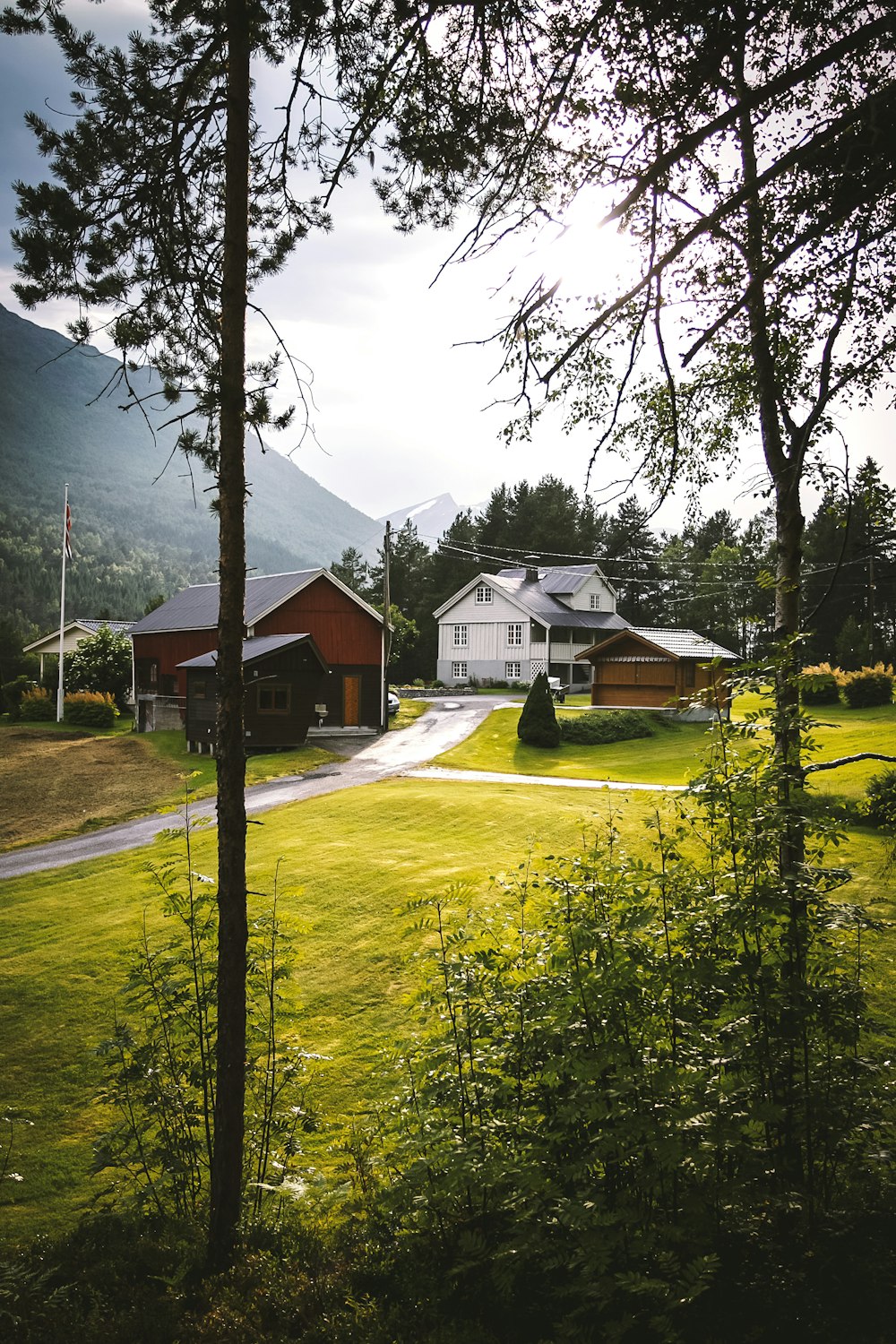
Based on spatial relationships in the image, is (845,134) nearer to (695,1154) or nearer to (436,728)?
(695,1154)

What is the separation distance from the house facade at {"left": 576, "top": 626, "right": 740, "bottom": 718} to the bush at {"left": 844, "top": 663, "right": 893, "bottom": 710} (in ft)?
17.1

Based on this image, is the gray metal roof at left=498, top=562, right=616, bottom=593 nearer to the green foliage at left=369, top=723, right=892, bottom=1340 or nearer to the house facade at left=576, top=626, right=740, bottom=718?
the house facade at left=576, top=626, right=740, bottom=718

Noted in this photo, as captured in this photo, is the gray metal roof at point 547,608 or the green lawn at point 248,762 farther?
the gray metal roof at point 547,608

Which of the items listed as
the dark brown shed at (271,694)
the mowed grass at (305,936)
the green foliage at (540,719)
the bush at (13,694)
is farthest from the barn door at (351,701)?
the bush at (13,694)

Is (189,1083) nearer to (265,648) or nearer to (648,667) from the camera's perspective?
(265,648)

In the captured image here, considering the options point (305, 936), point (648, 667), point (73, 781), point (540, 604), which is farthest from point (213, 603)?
point (305, 936)

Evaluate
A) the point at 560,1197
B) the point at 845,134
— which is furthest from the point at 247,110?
the point at 560,1197

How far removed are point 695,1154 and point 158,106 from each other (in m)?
7.37

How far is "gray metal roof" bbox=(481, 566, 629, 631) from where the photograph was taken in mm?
51250

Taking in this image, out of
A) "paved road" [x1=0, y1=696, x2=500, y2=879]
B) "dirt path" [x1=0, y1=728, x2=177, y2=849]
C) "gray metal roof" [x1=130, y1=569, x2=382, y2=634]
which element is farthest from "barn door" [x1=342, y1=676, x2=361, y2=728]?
"dirt path" [x1=0, y1=728, x2=177, y2=849]

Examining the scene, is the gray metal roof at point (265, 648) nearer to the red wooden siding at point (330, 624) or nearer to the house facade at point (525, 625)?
the red wooden siding at point (330, 624)

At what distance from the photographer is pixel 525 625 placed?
5169cm

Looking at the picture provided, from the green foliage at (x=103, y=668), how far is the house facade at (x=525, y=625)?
69.9 ft

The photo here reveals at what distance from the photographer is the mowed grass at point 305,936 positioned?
22.3 ft
